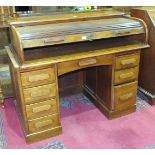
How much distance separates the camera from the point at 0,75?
8.31ft

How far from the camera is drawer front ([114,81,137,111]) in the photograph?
214 centimetres

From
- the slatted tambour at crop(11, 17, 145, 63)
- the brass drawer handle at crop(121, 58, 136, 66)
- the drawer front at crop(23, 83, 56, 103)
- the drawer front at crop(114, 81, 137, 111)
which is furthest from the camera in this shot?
the drawer front at crop(114, 81, 137, 111)

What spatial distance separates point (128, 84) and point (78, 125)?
1.98ft

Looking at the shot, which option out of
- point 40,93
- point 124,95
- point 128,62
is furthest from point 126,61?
point 40,93

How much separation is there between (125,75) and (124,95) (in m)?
0.21

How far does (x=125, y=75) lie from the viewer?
82.1 inches

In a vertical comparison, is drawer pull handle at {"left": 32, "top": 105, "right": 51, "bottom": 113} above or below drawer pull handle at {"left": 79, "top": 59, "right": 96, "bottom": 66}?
below

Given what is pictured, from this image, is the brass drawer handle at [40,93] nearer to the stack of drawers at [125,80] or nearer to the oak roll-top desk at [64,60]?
the oak roll-top desk at [64,60]

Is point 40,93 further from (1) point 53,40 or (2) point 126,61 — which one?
(2) point 126,61

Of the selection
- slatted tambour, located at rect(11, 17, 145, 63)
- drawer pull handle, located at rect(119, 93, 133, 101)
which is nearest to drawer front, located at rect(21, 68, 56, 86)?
slatted tambour, located at rect(11, 17, 145, 63)

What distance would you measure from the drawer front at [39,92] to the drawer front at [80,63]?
0.14 metres

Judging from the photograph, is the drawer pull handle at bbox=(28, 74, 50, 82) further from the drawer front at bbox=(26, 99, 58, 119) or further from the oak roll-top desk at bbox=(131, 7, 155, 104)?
the oak roll-top desk at bbox=(131, 7, 155, 104)

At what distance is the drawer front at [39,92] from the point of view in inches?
69.7
